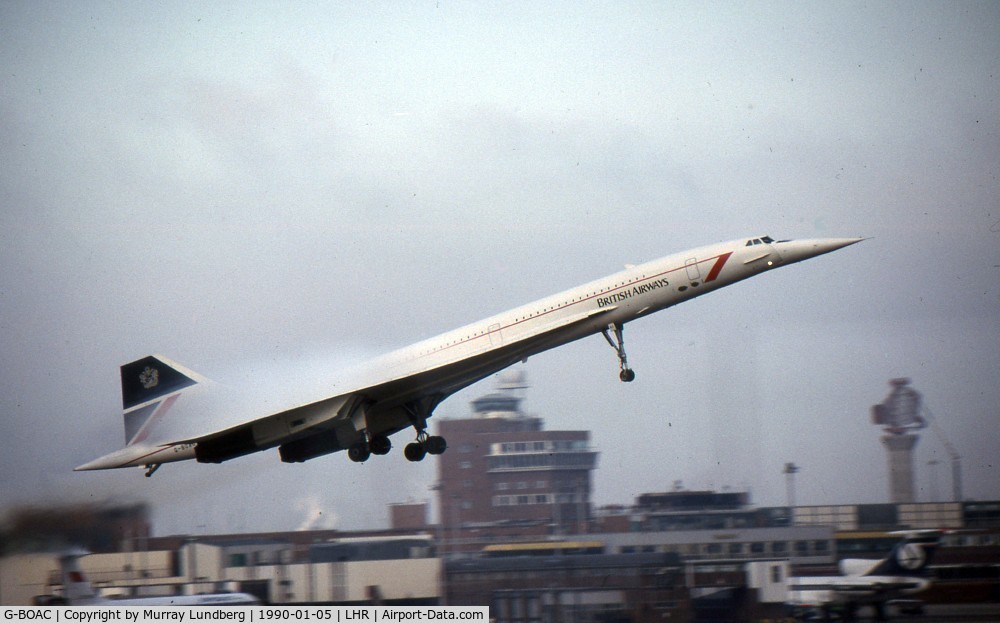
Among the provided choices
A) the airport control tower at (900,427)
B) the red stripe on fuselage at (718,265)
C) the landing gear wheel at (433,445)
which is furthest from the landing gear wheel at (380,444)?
the airport control tower at (900,427)

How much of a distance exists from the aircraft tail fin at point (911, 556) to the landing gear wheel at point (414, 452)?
9288mm

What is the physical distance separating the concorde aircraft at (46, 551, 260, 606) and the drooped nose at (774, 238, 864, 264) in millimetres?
12433

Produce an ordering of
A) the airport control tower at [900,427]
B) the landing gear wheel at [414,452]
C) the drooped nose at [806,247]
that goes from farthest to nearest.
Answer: the airport control tower at [900,427], the landing gear wheel at [414,452], the drooped nose at [806,247]

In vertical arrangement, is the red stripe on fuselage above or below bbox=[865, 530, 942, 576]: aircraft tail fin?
above

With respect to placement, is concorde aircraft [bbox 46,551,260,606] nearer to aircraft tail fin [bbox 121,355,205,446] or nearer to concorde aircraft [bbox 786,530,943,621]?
aircraft tail fin [bbox 121,355,205,446]

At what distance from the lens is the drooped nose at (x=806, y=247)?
18281mm

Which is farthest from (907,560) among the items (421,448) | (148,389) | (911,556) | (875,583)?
(148,389)

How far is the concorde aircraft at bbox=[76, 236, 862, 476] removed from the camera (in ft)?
60.5

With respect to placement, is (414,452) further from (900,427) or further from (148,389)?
(900,427)

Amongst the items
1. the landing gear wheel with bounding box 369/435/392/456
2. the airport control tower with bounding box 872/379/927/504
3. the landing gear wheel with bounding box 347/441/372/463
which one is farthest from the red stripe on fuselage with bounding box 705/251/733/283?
the airport control tower with bounding box 872/379/927/504

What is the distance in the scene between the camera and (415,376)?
19406 mm

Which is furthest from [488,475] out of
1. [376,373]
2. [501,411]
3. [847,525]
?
[376,373]

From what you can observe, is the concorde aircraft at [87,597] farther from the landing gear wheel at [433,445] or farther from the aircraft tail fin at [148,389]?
the landing gear wheel at [433,445]

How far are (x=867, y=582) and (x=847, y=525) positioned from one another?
6907 millimetres
